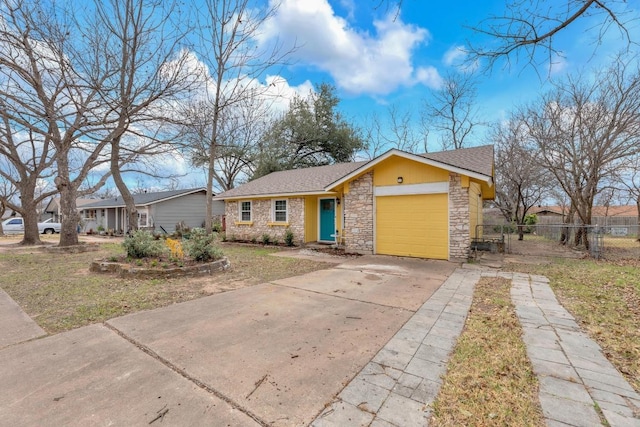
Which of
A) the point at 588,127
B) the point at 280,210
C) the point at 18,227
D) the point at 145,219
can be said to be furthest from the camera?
the point at 18,227

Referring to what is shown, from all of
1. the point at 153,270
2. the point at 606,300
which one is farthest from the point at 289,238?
the point at 606,300

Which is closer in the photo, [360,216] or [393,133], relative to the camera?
[360,216]

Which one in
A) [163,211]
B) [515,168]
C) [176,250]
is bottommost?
[176,250]

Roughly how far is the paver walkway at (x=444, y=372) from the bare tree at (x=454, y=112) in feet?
58.6

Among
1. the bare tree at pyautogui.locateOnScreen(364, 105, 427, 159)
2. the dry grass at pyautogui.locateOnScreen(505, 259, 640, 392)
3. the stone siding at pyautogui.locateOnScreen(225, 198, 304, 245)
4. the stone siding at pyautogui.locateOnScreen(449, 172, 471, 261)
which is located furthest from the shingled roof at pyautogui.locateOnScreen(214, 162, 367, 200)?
the bare tree at pyautogui.locateOnScreen(364, 105, 427, 159)

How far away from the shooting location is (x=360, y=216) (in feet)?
33.4

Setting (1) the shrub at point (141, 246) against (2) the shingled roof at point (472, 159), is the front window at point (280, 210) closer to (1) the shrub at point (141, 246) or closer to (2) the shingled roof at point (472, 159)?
(1) the shrub at point (141, 246)

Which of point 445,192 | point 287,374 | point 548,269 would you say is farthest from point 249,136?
point 287,374

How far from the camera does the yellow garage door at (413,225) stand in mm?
8719

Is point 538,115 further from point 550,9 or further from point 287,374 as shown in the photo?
point 287,374

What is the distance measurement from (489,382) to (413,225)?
6986 millimetres

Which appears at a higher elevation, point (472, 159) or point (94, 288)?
point (472, 159)

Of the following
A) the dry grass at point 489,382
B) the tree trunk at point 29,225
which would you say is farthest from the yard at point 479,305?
the tree trunk at point 29,225

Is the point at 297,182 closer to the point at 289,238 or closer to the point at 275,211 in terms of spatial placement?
the point at 275,211
